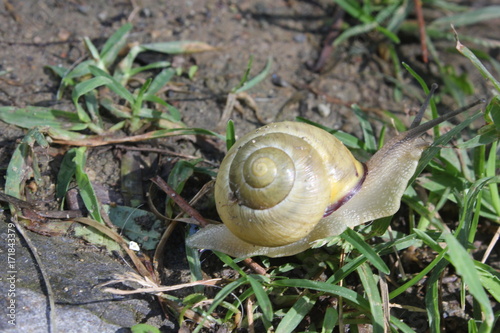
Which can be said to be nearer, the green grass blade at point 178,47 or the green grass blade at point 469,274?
the green grass blade at point 469,274

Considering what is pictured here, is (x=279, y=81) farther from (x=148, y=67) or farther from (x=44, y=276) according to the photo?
(x=44, y=276)

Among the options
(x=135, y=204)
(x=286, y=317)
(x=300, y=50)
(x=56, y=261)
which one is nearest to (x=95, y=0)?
(x=300, y=50)

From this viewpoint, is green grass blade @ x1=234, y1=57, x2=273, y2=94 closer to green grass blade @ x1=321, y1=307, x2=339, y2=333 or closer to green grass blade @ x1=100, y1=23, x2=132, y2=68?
green grass blade @ x1=100, y1=23, x2=132, y2=68

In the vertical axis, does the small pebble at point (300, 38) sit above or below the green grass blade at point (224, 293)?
above

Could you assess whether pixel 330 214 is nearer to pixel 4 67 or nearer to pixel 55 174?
pixel 55 174

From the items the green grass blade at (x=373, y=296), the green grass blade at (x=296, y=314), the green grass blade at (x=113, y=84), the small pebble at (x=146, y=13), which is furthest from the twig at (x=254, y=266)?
the small pebble at (x=146, y=13)

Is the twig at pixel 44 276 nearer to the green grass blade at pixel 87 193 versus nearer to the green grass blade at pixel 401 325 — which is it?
the green grass blade at pixel 87 193

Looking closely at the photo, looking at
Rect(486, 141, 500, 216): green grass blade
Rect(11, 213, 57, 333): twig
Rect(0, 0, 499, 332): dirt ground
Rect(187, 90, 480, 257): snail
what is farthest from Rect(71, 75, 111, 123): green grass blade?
Rect(486, 141, 500, 216): green grass blade

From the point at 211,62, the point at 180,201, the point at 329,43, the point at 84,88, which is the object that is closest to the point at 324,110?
the point at 329,43
